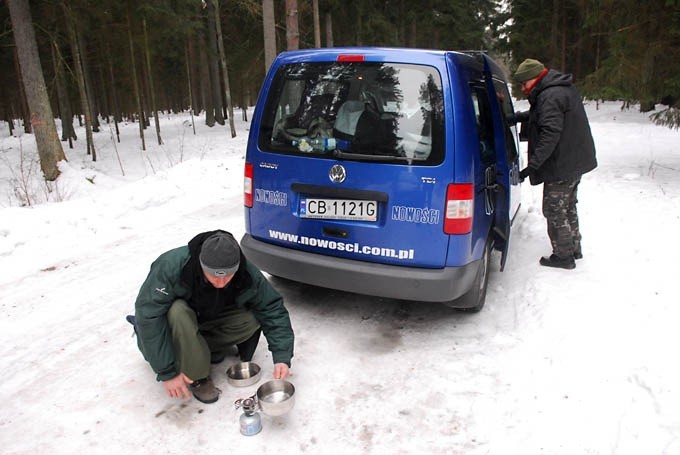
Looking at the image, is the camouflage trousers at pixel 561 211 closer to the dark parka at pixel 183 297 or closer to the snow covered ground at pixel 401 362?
the snow covered ground at pixel 401 362

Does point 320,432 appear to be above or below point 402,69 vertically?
below

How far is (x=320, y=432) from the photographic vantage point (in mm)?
2752

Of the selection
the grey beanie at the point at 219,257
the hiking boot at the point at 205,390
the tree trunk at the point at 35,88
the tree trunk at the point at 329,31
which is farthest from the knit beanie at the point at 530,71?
the tree trunk at the point at 329,31

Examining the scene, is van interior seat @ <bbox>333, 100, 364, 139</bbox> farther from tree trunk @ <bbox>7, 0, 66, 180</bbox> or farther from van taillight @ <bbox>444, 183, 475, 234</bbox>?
tree trunk @ <bbox>7, 0, 66, 180</bbox>

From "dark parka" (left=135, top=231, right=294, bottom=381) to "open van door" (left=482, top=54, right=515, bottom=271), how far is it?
215 centimetres

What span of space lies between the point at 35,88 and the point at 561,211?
12.5 meters

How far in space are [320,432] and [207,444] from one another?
0.63 m

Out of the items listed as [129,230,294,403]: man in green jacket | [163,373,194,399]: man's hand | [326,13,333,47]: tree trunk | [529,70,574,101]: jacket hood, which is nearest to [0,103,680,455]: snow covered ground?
[163,373,194,399]: man's hand

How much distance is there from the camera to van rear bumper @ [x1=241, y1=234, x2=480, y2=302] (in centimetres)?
338

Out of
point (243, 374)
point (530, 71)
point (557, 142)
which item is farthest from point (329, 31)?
point (243, 374)

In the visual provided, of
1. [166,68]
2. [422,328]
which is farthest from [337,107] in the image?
[166,68]

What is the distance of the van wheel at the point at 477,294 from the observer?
376cm

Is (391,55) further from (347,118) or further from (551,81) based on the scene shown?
(551,81)

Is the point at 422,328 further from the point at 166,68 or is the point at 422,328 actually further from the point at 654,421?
the point at 166,68
